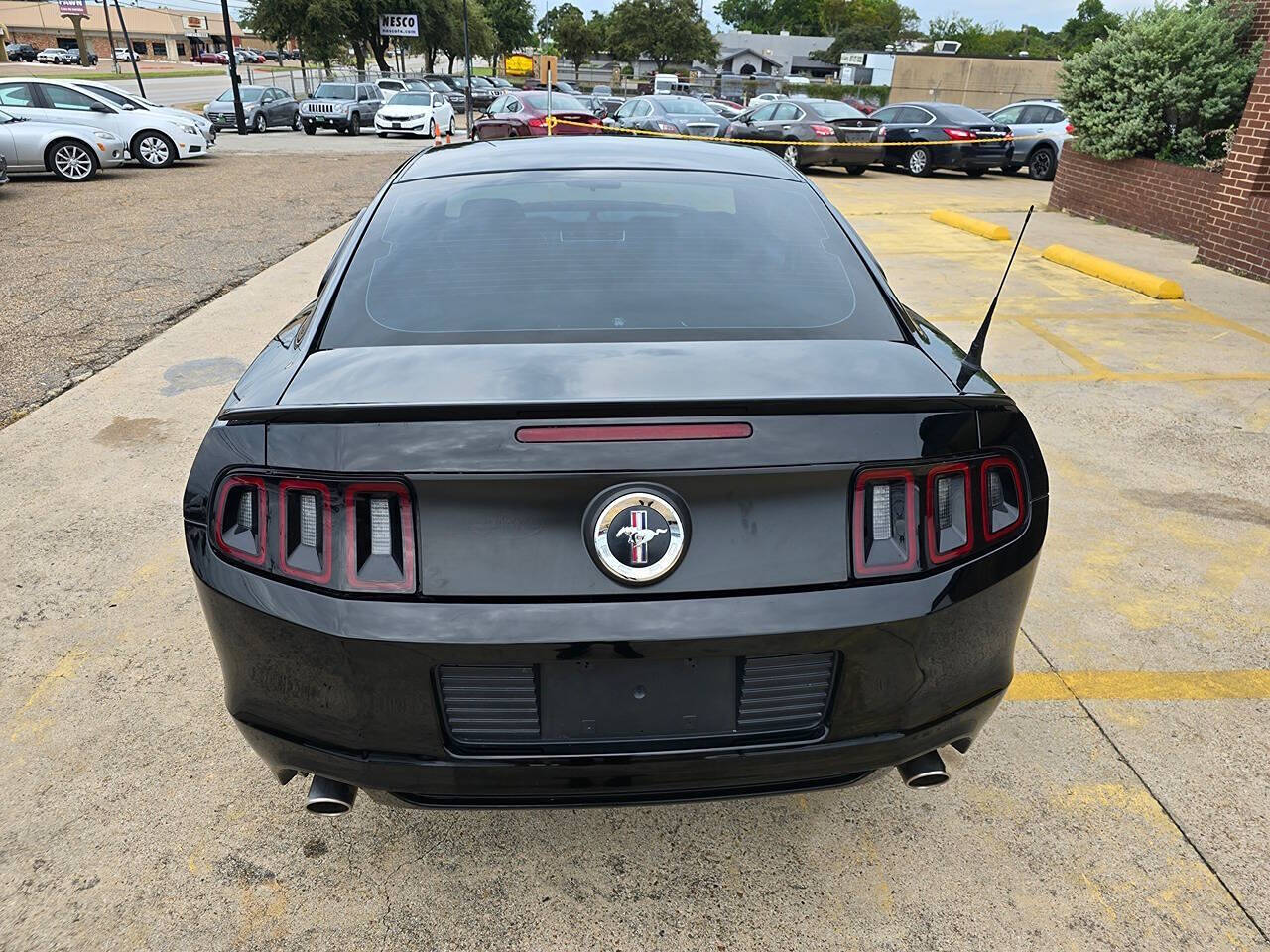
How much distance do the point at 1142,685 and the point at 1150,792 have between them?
1.84 feet

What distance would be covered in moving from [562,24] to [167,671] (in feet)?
323

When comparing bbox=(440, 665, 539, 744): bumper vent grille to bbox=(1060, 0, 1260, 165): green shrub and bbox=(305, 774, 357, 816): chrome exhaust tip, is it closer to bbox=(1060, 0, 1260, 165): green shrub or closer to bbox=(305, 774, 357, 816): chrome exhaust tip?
bbox=(305, 774, 357, 816): chrome exhaust tip

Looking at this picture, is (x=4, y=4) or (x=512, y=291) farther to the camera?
(x=4, y=4)

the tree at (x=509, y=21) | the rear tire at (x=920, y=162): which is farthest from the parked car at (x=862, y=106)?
the tree at (x=509, y=21)

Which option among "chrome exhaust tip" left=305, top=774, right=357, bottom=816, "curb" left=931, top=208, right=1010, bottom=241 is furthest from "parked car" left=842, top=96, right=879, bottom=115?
"chrome exhaust tip" left=305, top=774, right=357, bottom=816

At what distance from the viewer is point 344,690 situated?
1775 mm

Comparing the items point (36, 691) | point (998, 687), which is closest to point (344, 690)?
point (998, 687)

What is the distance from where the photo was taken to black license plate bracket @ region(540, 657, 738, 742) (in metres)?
1.73

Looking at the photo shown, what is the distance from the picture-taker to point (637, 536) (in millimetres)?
1691

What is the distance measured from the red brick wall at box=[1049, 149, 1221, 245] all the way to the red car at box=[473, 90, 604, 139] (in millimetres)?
9659

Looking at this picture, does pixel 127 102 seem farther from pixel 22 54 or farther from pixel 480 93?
pixel 22 54

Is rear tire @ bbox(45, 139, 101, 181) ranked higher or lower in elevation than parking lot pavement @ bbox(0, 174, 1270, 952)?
higher

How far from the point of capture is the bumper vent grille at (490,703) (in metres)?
1.73

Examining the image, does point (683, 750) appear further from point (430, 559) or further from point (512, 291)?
point (512, 291)
